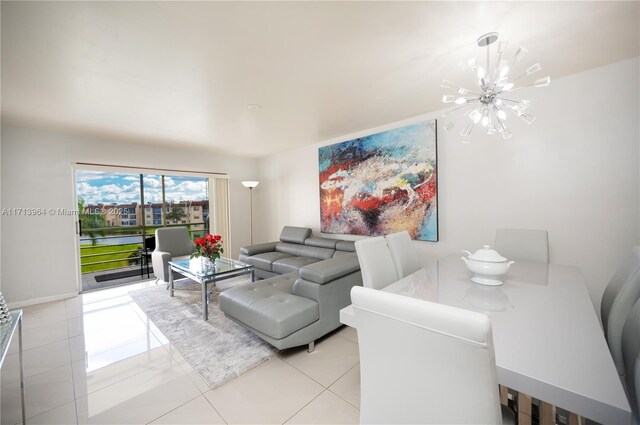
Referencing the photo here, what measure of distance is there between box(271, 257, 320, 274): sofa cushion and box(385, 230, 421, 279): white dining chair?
179 centimetres

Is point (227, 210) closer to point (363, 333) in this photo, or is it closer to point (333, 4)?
point (333, 4)

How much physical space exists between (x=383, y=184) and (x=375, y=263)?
205 centimetres

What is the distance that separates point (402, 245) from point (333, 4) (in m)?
1.88

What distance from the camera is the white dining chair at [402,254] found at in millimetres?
2193

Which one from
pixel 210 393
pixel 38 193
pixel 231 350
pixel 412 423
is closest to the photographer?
pixel 412 423

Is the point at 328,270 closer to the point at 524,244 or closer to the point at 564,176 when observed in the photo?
the point at 524,244

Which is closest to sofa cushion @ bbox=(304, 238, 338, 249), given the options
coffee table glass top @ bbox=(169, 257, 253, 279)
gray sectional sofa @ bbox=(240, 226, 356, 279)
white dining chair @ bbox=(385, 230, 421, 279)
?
gray sectional sofa @ bbox=(240, 226, 356, 279)

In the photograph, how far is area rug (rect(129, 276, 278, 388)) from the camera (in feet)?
6.73

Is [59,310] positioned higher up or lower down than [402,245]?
lower down

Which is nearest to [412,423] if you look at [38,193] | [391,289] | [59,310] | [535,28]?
[391,289]

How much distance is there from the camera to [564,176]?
243cm

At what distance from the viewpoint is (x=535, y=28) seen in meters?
1.68

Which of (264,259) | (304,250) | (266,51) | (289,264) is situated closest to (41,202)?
(264,259)

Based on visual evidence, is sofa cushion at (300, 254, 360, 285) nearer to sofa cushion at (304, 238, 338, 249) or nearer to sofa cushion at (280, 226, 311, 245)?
sofa cushion at (304, 238, 338, 249)
